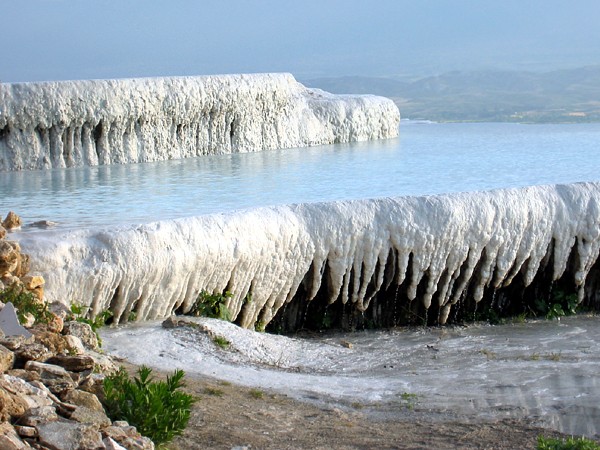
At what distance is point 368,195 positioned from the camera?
1363 centimetres

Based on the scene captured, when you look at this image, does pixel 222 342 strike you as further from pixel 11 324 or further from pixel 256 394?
pixel 11 324

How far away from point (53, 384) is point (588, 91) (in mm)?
87628

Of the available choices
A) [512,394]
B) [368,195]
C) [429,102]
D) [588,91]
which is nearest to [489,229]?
[368,195]

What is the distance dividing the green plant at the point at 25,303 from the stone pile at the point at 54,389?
88mm

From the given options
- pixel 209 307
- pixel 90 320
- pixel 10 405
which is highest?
pixel 10 405

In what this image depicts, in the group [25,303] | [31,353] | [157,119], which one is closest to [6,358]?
[31,353]

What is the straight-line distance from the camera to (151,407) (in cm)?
643

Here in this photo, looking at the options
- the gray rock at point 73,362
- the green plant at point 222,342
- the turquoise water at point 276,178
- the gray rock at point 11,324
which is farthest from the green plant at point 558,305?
the gray rock at point 11,324

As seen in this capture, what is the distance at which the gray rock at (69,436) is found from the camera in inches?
221

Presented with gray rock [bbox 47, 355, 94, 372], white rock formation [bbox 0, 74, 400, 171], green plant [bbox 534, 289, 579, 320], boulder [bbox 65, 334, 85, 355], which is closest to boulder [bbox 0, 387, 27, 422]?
gray rock [bbox 47, 355, 94, 372]

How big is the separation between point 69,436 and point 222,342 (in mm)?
3770

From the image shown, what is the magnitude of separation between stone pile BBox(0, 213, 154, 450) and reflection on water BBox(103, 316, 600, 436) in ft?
3.87

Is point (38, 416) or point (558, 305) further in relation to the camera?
point (558, 305)

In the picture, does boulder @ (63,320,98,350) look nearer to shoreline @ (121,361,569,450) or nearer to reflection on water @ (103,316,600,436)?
shoreline @ (121,361,569,450)
